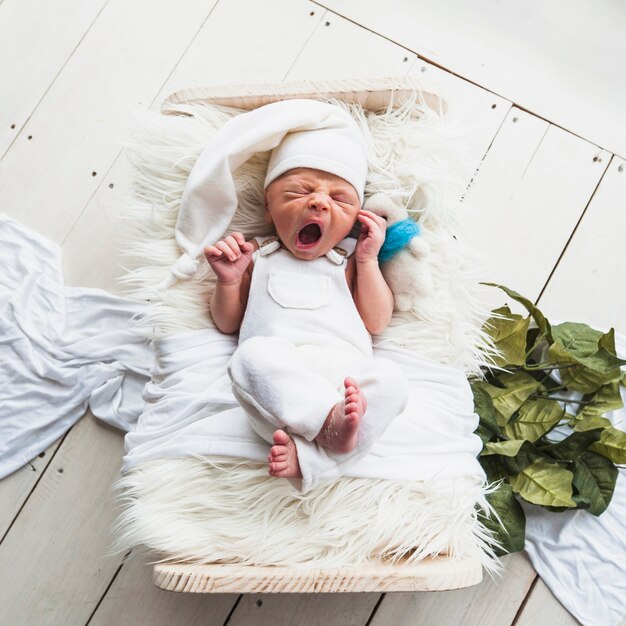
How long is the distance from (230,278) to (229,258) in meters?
0.03

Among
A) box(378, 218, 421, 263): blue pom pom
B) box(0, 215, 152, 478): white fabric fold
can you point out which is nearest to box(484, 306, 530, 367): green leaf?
box(378, 218, 421, 263): blue pom pom

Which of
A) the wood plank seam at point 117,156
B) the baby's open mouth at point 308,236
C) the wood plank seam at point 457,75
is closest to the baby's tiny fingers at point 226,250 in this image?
the baby's open mouth at point 308,236

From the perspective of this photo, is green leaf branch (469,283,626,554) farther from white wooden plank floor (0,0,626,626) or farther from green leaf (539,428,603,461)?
white wooden plank floor (0,0,626,626)

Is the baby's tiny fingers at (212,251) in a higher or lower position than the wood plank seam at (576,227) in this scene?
lower

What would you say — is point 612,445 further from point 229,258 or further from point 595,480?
point 229,258

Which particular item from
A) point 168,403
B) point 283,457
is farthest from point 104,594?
point 283,457

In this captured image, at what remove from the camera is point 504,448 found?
3.45 ft

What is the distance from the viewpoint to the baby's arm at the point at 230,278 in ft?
3.23

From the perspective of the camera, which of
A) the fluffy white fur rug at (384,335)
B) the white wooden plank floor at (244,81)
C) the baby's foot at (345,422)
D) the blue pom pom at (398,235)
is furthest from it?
the white wooden plank floor at (244,81)

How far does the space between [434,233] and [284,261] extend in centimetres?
26

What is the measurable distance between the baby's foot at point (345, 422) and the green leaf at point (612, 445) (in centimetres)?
49

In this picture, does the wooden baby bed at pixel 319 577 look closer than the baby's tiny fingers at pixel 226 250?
Yes

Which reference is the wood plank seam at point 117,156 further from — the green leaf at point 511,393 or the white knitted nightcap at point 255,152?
the green leaf at point 511,393

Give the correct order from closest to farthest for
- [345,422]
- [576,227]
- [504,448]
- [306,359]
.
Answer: [345,422], [306,359], [504,448], [576,227]
